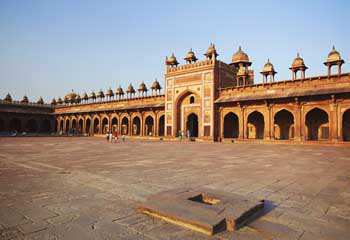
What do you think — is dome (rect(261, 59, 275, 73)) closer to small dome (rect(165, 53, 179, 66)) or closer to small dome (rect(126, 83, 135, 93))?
small dome (rect(165, 53, 179, 66))

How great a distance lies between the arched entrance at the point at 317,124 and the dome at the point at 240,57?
36.3ft

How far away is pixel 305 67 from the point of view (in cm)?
2492

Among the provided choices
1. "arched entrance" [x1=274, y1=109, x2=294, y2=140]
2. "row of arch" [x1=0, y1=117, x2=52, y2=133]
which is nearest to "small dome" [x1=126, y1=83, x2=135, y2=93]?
"row of arch" [x1=0, y1=117, x2=52, y2=133]

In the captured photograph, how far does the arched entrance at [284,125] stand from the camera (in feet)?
81.8

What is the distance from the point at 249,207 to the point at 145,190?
2.00m

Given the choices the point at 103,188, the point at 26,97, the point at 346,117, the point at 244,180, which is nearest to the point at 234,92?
the point at 346,117

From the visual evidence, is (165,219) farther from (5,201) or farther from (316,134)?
(316,134)

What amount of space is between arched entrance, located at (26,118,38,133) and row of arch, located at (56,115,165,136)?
4382 mm

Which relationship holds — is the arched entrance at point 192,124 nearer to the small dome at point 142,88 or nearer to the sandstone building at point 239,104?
the sandstone building at point 239,104

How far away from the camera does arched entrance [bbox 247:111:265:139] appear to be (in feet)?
87.9

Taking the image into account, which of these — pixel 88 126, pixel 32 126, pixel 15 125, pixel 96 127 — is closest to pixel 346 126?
pixel 96 127

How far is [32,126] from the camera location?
169 feet

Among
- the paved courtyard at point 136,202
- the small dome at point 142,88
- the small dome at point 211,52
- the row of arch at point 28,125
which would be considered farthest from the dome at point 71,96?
the paved courtyard at point 136,202

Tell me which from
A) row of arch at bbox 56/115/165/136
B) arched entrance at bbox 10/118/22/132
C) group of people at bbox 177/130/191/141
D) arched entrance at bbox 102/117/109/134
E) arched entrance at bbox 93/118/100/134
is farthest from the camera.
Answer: arched entrance at bbox 10/118/22/132
